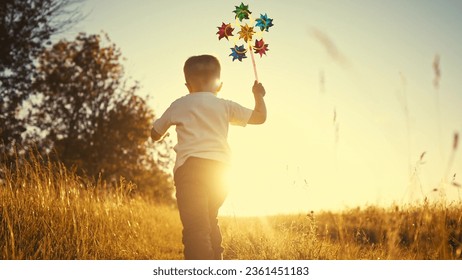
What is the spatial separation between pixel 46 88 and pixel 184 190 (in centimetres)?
1140

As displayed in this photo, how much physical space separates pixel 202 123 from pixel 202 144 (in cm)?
17

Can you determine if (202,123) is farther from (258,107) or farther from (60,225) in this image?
(60,225)

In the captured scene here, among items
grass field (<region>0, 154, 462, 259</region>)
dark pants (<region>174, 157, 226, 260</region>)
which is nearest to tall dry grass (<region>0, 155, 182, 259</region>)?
grass field (<region>0, 154, 462, 259</region>)

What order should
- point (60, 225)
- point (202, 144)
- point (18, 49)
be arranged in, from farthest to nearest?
point (18, 49), point (60, 225), point (202, 144)

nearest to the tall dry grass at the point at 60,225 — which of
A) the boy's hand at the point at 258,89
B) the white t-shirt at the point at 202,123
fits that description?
the white t-shirt at the point at 202,123

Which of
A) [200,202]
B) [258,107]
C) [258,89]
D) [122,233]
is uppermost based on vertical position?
[258,89]

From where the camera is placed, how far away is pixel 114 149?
1391 centimetres

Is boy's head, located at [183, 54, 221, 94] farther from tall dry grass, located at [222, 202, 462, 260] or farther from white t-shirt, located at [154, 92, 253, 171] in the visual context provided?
tall dry grass, located at [222, 202, 462, 260]

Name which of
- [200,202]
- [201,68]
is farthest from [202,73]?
[200,202]

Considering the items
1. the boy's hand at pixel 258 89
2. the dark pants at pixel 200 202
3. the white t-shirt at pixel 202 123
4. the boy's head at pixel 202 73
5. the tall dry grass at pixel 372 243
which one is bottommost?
the tall dry grass at pixel 372 243

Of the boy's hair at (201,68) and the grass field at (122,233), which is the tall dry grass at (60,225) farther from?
the boy's hair at (201,68)

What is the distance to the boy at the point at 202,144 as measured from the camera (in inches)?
119

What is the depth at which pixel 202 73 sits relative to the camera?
3.37 metres
